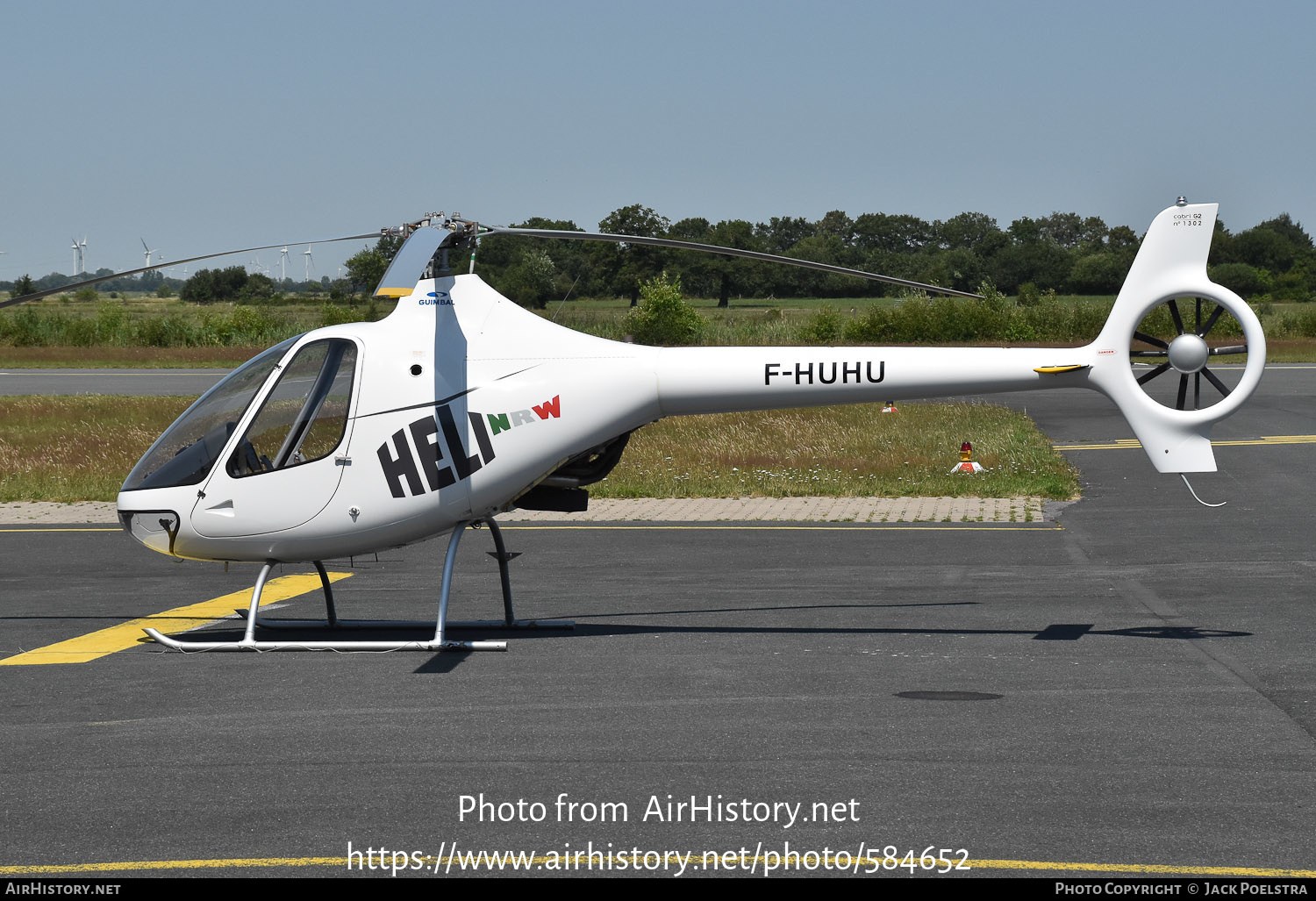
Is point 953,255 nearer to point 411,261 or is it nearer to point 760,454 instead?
point 760,454

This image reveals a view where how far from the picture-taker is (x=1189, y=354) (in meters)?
8.88

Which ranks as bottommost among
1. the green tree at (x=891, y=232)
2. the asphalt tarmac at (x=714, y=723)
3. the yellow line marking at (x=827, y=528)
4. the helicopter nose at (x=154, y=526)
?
the yellow line marking at (x=827, y=528)

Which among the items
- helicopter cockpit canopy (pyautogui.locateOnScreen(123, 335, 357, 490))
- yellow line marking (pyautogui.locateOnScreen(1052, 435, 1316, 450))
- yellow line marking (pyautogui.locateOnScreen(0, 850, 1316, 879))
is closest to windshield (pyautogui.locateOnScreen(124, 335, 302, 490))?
helicopter cockpit canopy (pyautogui.locateOnScreen(123, 335, 357, 490))

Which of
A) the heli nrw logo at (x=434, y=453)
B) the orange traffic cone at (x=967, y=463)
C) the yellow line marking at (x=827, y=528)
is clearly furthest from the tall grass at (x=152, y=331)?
the heli nrw logo at (x=434, y=453)

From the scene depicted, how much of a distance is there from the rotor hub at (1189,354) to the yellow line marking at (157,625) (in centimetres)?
754

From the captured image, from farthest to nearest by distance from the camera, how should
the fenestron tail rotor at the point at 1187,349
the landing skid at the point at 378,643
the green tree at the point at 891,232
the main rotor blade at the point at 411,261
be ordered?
the green tree at the point at 891,232
the landing skid at the point at 378,643
the fenestron tail rotor at the point at 1187,349
the main rotor blade at the point at 411,261

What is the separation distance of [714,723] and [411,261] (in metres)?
3.76

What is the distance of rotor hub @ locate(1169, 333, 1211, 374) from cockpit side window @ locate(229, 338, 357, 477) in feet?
19.5

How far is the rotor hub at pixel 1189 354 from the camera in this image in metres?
8.84

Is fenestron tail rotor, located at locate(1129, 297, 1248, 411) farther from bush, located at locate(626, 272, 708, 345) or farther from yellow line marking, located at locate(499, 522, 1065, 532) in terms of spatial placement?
bush, located at locate(626, 272, 708, 345)

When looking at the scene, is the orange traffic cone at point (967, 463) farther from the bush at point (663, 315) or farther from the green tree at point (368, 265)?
the bush at point (663, 315)

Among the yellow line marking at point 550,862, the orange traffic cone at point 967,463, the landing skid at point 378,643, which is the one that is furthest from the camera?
the orange traffic cone at point 967,463
